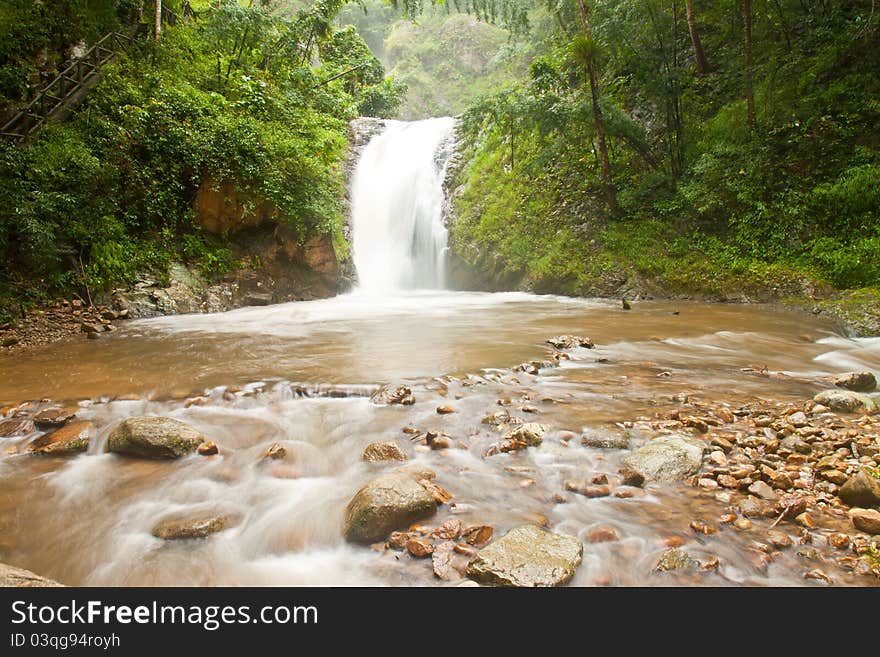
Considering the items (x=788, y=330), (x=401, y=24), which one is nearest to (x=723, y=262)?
(x=788, y=330)

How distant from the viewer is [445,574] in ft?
6.43

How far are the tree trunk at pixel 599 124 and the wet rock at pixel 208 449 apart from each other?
11.0 metres

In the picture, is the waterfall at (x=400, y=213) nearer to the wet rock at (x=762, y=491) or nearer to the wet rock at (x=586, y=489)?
the wet rock at (x=586, y=489)

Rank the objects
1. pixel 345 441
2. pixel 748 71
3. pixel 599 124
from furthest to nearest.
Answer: pixel 599 124 → pixel 748 71 → pixel 345 441

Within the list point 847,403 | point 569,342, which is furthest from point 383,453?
point 569,342

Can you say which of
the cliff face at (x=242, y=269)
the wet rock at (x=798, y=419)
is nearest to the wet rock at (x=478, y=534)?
the wet rock at (x=798, y=419)

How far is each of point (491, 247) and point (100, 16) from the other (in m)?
10.9

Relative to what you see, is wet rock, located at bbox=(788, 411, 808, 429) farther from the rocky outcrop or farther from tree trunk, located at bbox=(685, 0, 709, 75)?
tree trunk, located at bbox=(685, 0, 709, 75)

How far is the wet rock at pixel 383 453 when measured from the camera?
2998mm

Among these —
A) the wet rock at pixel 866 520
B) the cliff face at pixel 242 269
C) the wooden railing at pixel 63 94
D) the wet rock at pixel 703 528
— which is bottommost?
the wet rock at pixel 703 528

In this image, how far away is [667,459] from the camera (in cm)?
268

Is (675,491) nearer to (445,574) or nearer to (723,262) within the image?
(445,574)

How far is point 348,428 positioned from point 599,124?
34.5 ft

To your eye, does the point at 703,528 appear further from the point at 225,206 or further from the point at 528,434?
the point at 225,206
